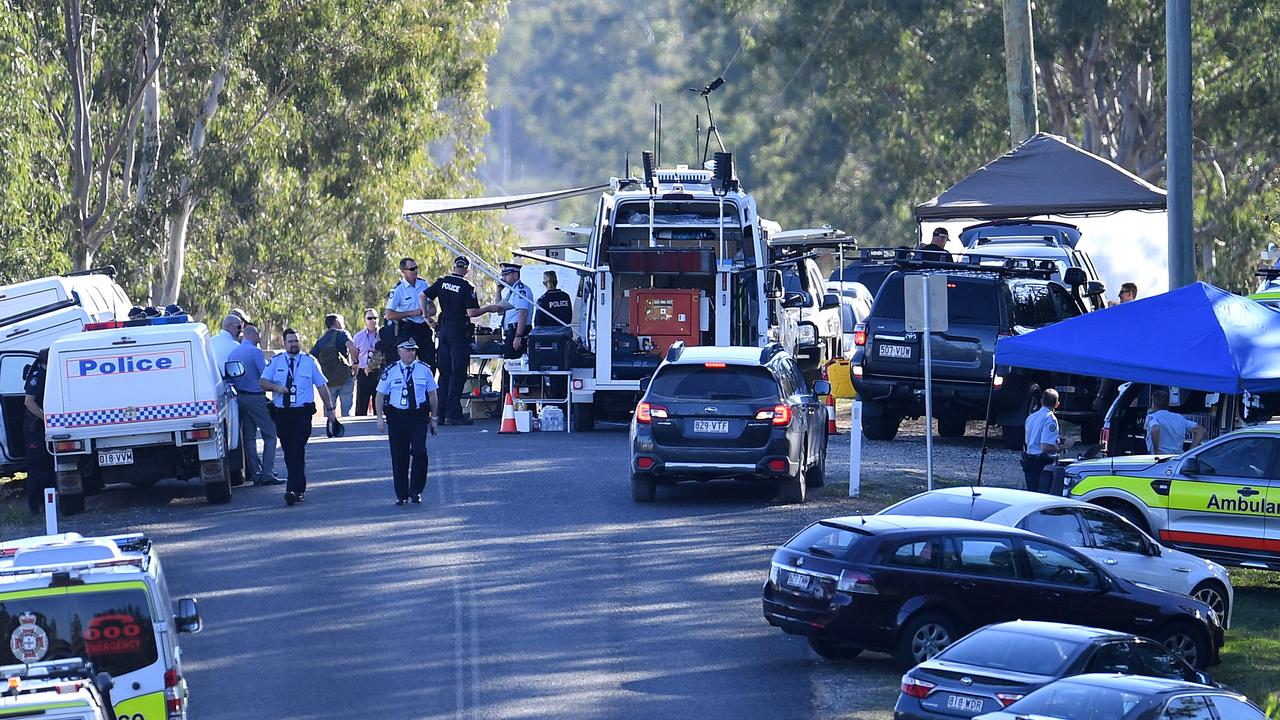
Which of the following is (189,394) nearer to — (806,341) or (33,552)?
(33,552)

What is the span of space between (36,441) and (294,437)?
2.56 metres

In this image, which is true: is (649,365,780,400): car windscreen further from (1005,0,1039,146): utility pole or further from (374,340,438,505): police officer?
(1005,0,1039,146): utility pole

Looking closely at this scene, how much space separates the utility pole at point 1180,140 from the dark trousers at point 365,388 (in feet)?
42.4

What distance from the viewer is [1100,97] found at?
1993 inches

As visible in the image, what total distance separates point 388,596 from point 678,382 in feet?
16.0

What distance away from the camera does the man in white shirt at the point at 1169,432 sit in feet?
61.5

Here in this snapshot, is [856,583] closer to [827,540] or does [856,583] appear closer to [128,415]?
[827,540]

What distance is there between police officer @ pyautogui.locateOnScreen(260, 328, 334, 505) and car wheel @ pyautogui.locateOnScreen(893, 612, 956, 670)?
26.4 ft

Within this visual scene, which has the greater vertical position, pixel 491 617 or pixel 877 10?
pixel 877 10

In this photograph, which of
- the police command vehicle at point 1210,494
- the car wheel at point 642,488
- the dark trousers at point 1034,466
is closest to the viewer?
the police command vehicle at point 1210,494

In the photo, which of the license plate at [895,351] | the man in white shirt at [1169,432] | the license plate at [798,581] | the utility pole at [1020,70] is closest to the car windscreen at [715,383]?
the man in white shirt at [1169,432]

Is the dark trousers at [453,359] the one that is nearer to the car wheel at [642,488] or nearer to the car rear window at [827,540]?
the car wheel at [642,488]

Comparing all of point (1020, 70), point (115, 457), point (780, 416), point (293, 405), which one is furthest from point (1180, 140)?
point (1020, 70)

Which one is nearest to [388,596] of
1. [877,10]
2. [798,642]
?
[798,642]
